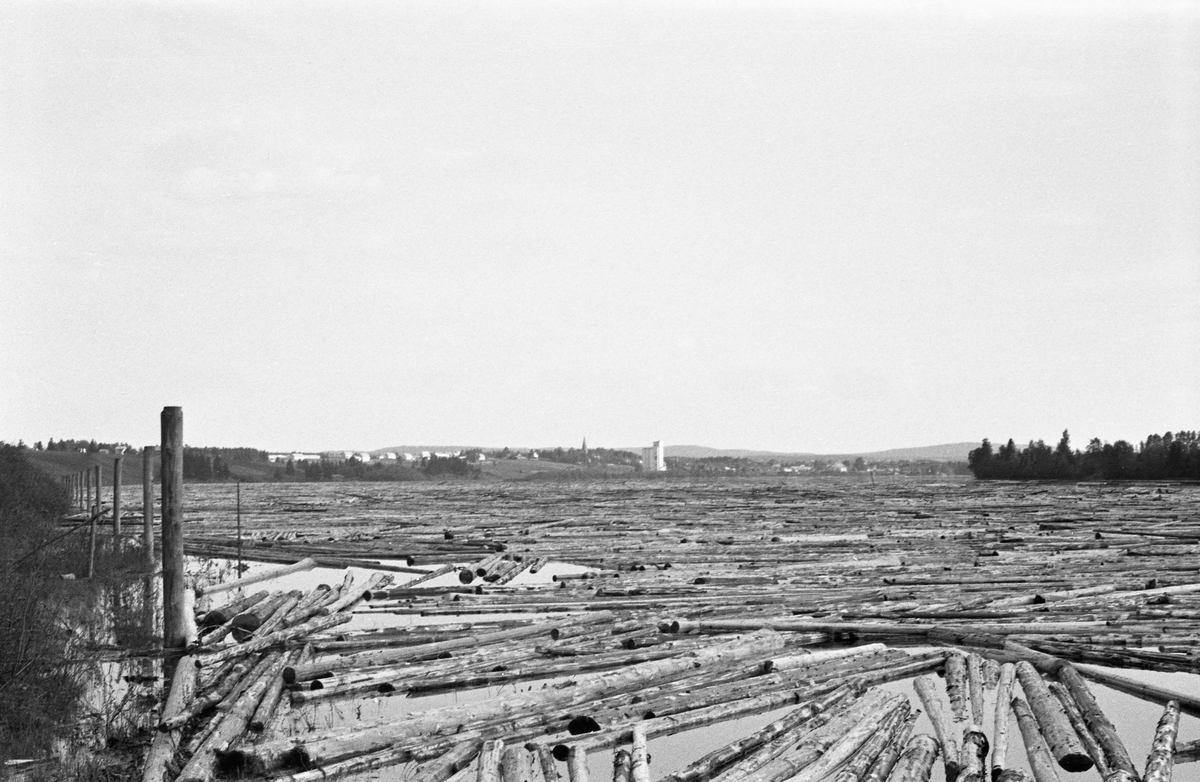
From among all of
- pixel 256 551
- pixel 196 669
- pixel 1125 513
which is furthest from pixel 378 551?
pixel 1125 513

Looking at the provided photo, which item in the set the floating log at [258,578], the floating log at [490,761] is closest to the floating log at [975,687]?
the floating log at [490,761]

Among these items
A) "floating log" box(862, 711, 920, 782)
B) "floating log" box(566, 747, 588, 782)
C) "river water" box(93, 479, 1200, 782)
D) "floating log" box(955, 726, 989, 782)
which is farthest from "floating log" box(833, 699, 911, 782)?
"floating log" box(566, 747, 588, 782)

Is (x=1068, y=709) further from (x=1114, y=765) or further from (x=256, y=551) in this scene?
(x=256, y=551)

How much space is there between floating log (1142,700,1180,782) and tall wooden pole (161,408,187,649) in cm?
869

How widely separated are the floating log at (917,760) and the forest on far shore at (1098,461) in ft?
264

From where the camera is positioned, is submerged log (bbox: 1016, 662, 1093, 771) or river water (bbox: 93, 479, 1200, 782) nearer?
submerged log (bbox: 1016, 662, 1093, 771)

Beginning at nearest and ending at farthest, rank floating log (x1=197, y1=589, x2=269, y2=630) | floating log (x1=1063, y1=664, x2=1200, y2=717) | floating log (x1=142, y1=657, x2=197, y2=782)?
floating log (x1=142, y1=657, x2=197, y2=782), floating log (x1=1063, y1=664, x2=1200, y2=717), floating log (x1=197, y1=589, x2=269, y2=630)

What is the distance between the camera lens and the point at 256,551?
25.5 meters

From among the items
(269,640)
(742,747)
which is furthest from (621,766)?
(269,640)

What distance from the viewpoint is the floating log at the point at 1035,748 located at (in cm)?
697

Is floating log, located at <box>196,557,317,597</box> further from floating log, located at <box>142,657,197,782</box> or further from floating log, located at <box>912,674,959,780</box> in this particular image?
floating log, located at <box>912,674,959,780</box>

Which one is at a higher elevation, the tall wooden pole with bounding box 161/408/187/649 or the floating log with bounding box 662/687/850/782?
the tall wooden pole with bounding box 161/408/187/649

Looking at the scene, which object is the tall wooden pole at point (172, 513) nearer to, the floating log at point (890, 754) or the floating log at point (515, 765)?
the floating log at point (515, 765)

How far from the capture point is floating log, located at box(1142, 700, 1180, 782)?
6.70m
